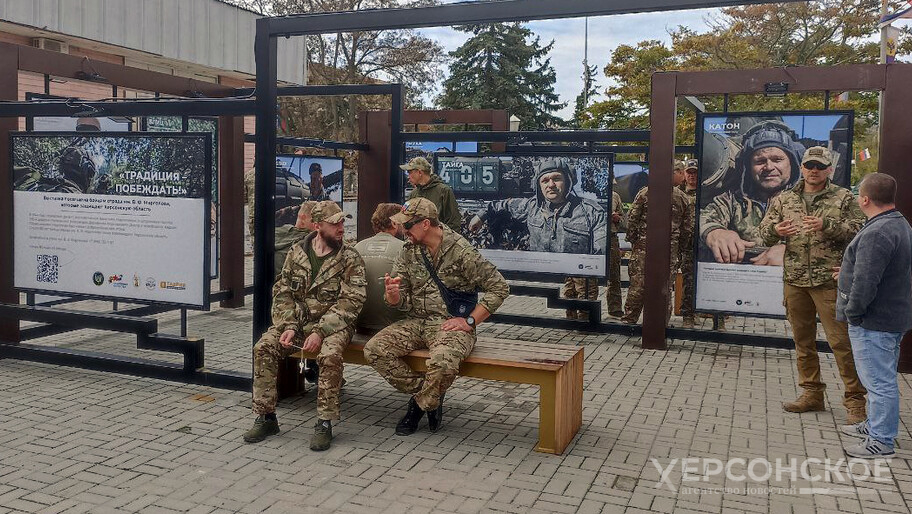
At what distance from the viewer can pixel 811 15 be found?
2720cm

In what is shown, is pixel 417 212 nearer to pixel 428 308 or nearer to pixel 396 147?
pixel 428 308

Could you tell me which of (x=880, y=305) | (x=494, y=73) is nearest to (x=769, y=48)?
(x=494, y=73)

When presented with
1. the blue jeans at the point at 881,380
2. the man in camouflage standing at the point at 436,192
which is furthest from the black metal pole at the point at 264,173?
the blue jeans at the point at 881,380

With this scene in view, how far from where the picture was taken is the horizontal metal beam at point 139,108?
6.52 meters

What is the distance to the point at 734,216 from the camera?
863cm

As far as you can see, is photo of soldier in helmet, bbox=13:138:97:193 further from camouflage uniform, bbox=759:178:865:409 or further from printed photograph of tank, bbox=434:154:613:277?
camouflage uniform, bbox=759:178:865:409

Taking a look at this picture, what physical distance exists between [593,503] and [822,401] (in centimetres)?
288

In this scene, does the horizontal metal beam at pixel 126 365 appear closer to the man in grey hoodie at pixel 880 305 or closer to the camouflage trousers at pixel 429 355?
the camouflage trousers at pixel 429 355

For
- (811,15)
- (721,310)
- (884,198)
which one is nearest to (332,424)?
(884,198)

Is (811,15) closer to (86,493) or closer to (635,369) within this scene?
(635,369)

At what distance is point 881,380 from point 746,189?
3.53m

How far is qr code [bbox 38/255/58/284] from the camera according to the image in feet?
24.2

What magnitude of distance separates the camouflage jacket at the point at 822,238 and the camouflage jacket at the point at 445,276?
7.39 ft

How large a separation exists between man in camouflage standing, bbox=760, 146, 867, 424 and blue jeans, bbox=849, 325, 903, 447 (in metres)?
0.64
